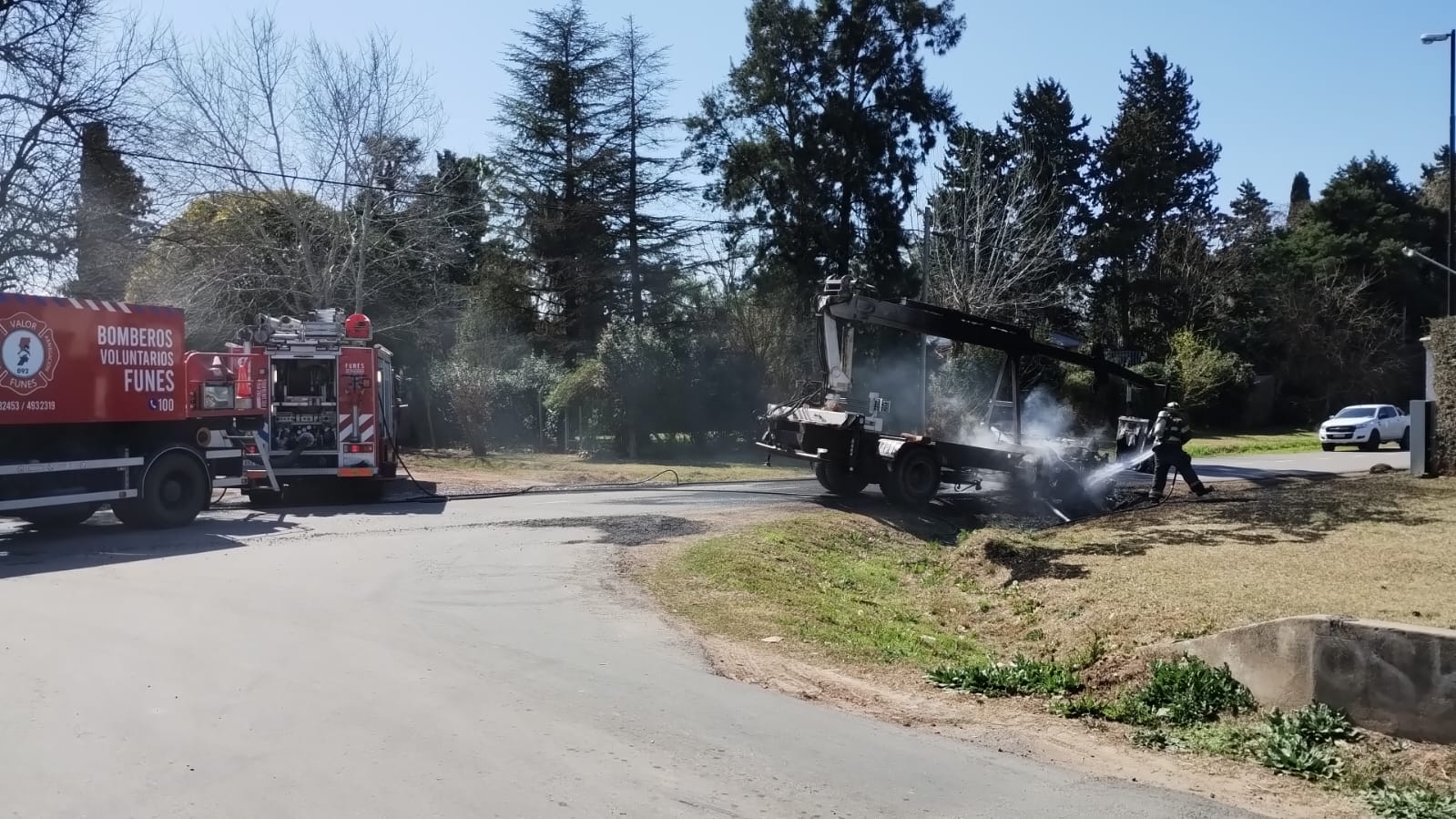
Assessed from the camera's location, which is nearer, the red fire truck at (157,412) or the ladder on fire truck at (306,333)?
the red fire truck at (157,412)

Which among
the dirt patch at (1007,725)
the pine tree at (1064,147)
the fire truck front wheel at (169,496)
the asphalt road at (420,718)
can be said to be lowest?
the dirt patch at (1007,725)

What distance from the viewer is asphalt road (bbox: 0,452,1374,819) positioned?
5.41 meters

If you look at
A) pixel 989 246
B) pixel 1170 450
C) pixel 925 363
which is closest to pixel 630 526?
pixel 1170 450

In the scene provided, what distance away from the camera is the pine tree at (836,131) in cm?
4206

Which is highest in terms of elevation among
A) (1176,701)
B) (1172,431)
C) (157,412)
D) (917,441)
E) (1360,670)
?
(157,412)

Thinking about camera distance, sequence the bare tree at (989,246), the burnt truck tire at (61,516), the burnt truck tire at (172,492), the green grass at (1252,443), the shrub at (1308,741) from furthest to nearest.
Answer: the green grass at (1252,443), the bare tree at (989,246), the burnt truck tire at (172,492), the burnt truck tire at (61,516), the shrub at (1308,741)

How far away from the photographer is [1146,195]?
5650 cm

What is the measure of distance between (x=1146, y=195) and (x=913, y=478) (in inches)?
1694

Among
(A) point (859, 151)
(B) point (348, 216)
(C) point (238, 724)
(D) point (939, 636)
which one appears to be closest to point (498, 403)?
(B) point (348, 216)

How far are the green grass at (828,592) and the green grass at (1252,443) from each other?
23.0 m

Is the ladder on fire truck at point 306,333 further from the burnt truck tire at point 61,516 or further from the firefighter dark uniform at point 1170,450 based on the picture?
the firefighter dark uniform at point 1170,450

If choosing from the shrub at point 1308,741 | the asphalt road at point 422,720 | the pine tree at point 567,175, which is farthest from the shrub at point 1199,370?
the shrub at point 1308,741

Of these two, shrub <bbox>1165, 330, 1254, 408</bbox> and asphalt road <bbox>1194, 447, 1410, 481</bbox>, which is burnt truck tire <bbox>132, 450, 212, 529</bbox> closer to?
asphalt road <bbox>1194, 447, 1410, 481</bbox>

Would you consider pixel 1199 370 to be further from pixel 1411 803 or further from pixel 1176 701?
pixel 1411 803
